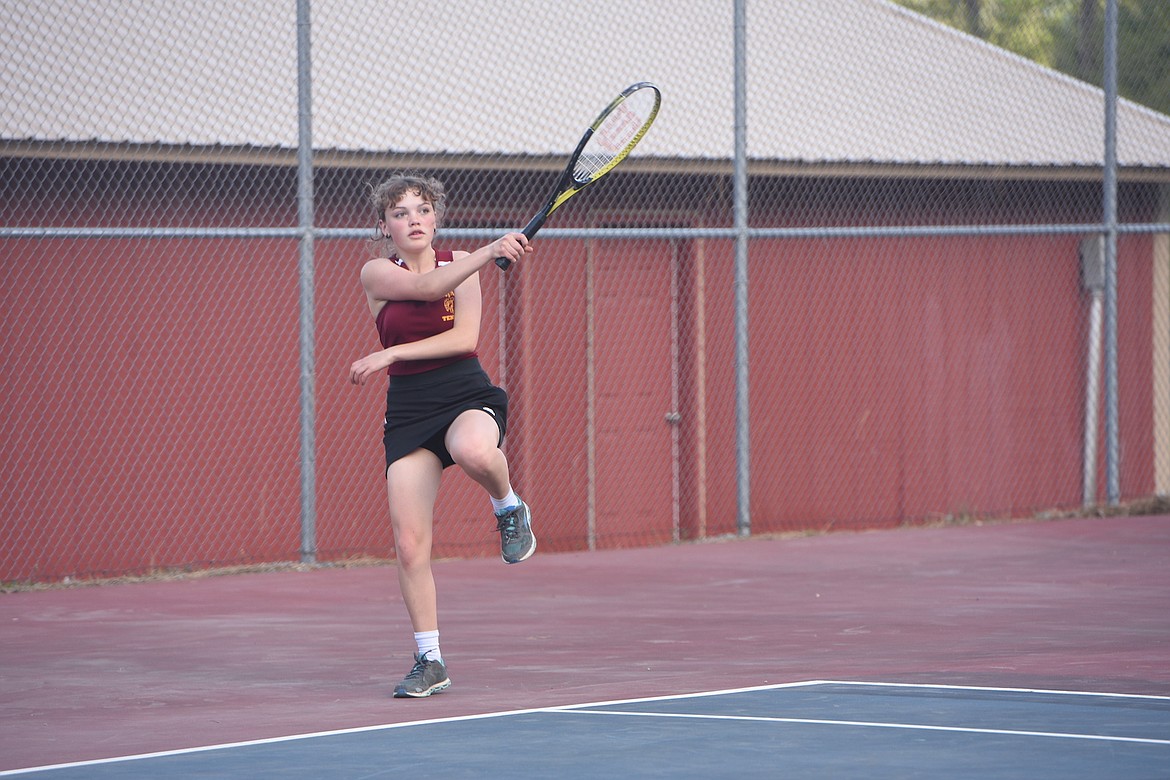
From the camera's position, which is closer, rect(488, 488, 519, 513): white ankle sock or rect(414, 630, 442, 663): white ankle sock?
rect(414, 630, 442, 663): white ankle sock

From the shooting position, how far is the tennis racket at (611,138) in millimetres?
7840

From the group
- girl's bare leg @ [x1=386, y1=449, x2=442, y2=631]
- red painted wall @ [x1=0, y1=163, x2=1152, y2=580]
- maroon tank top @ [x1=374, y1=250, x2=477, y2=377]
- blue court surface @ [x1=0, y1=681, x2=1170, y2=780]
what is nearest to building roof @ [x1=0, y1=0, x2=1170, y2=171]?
red painted wall @ [x1=0, y1=163, x2=1152, y2=580]

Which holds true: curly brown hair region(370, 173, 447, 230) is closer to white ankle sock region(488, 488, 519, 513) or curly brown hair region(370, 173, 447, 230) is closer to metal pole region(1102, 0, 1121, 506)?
white ankle sock region(488, 488, 519, 513)

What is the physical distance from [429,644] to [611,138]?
2.27 metres

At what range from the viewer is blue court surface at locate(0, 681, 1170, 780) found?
5.39 m

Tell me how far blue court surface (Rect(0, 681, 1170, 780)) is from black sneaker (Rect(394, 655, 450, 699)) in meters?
0.57

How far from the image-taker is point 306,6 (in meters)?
11.3

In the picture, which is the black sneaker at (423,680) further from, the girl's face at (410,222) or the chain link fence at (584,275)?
the chain link fence at (584,275)

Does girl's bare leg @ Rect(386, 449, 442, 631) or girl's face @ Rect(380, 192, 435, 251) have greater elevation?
girl's face @ Rect(380, 192, 435, 251)

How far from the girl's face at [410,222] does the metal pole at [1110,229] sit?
798 centimetres

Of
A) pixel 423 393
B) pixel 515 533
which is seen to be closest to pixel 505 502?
pixel 515 533

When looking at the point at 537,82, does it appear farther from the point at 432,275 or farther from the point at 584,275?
the point at 432,275

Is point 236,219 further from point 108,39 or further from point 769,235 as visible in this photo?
point 769,235

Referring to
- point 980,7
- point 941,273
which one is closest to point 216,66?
point 941,273
